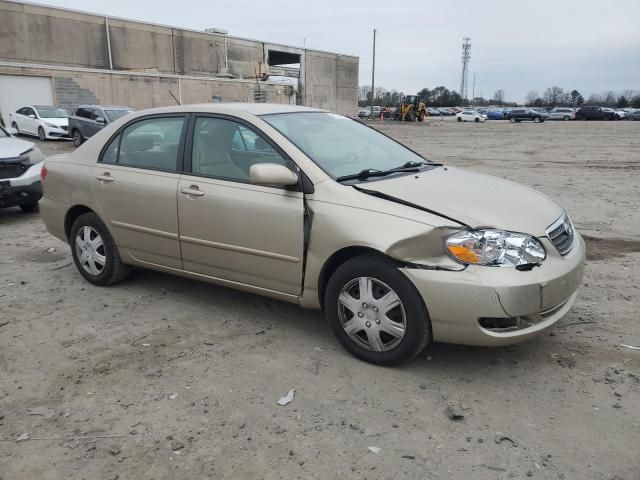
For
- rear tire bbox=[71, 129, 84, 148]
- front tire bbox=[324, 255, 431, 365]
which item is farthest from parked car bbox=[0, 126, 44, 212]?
rear tire bbox=[71, 129, 84, 148]

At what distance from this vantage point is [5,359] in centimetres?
371

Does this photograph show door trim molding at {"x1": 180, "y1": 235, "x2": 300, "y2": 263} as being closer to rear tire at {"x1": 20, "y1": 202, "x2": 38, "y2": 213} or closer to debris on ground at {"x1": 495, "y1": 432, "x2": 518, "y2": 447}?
debris on ground at {"x1": 495, "y1": 432, "x2": 518, "y2": 447}

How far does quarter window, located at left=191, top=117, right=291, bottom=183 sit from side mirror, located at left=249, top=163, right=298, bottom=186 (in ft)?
0.90

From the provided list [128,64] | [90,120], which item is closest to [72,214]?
[90,120]

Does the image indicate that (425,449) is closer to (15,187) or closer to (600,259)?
(600,259)

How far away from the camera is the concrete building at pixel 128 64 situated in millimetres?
→ 31422

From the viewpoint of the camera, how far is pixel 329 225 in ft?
11.5

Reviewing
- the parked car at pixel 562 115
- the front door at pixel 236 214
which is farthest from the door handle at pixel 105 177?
the parked car at pixel 562 115

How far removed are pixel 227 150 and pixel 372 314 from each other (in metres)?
1.72

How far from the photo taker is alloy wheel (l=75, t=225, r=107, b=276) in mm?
4977

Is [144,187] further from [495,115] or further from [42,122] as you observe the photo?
[495,115]

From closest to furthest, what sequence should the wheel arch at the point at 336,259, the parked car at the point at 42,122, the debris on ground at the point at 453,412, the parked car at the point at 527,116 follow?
the debris on ground at the point at 453,412, the wheel arch at the point at 336,259, the parked car at the point at 42,122, the parked car at the point at 527,116

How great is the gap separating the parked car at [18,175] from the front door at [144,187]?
361 centimetres

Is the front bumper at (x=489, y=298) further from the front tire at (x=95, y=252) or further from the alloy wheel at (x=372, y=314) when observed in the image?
the front tire at (x=95, y=252)
